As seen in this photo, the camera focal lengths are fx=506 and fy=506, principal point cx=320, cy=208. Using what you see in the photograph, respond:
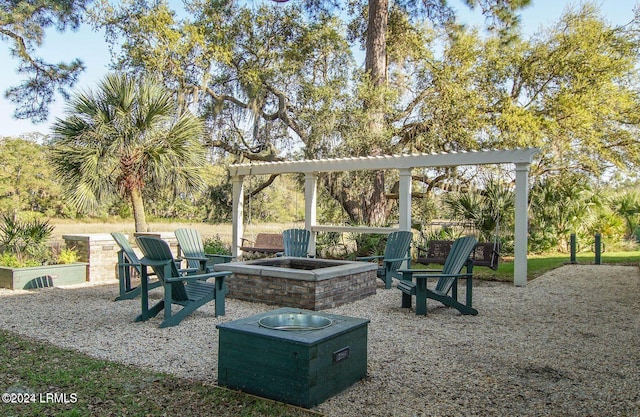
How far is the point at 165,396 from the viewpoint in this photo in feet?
10.1

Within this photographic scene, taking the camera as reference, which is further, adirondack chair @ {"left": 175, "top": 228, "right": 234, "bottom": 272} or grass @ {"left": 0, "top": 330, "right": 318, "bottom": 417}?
adirondack chair @ {"left": 175, "top": 228, "right": 234, "bottom": 272}

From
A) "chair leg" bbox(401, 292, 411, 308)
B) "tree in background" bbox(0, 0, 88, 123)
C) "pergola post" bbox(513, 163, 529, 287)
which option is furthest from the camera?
"tree in background" bbox(0, 0, 88, 123)

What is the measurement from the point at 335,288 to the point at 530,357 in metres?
2.68

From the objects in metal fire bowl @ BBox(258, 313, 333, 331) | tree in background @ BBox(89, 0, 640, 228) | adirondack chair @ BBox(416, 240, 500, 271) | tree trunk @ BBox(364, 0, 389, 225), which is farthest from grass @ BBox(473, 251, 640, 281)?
metal fire bowl @ BBox(258, 313, 333, 331)

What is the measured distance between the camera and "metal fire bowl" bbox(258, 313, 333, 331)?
342 centimetres

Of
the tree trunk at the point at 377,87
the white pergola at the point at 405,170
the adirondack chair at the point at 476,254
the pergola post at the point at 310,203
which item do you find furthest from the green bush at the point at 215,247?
the adirondack chair at the point at 476,254

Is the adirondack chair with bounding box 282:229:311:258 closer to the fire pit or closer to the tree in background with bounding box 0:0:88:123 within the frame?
the fire pit

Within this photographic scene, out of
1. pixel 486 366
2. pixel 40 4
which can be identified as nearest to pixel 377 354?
pixel 486 366

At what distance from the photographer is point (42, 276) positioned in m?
7.60

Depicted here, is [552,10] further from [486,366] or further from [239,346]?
[239,346]

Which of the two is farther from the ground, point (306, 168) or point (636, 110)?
point (636, 110)

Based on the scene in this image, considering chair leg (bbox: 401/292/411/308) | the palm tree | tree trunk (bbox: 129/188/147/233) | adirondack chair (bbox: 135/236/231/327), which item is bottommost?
chair leg (bbox: 401/292/411/308)

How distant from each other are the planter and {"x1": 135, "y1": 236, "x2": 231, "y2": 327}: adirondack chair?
324 cm

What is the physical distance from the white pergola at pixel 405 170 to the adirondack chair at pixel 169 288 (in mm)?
4419
